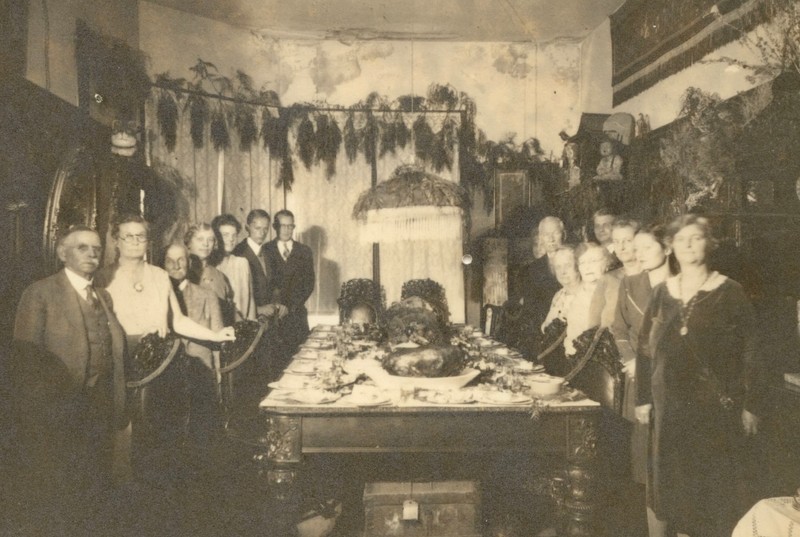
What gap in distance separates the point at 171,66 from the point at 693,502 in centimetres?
346

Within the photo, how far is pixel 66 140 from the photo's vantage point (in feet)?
8.60

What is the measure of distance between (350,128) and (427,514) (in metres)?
2.68

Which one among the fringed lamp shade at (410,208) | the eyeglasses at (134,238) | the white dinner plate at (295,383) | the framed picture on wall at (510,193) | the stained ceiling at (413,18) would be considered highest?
the stained ceiling at (413,18)

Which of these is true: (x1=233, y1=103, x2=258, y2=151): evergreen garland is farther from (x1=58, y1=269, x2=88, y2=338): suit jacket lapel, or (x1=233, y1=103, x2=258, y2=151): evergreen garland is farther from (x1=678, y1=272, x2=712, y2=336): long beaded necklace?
(x1=678, y1=272, x2=712, y2=336): long beaded necklace

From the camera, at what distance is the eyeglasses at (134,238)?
292cm

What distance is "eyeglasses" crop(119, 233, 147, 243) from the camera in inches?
→ 115

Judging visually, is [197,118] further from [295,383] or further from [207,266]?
[295,383]

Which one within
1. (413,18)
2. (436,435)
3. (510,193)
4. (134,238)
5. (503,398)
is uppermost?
(413,18)

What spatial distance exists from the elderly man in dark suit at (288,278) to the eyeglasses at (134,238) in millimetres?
1121

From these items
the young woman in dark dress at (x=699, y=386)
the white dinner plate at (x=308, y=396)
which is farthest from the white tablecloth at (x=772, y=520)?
the white dinner plate at (x=308, y=396)

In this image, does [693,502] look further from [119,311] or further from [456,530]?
[119,311]

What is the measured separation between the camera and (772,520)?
2.09 metres

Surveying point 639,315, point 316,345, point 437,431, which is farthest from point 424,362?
point 316,345

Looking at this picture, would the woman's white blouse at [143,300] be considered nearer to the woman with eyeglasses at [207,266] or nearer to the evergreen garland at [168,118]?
the woman with eyeglasses at [207,266]
